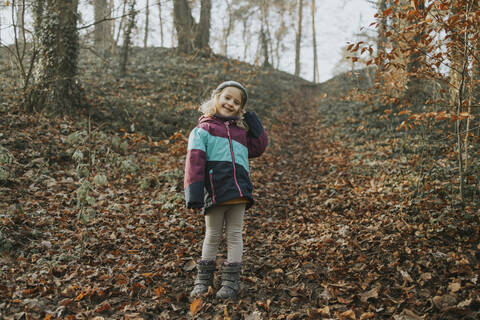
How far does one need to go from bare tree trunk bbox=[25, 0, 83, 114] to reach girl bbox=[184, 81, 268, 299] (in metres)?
5.55

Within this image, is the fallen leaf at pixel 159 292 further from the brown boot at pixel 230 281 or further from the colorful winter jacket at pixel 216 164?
the colorful winter jacket at pixel 216 164

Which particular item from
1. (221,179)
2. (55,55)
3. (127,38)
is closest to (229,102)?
(221,179)

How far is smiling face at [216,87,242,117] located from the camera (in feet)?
10.7

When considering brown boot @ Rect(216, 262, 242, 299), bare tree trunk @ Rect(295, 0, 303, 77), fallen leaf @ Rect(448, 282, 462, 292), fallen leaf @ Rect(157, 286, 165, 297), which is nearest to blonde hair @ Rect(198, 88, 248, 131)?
brown boot @ Rect(216, 262, 242, 299)

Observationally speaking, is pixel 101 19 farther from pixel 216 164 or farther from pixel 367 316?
pixel 367 316

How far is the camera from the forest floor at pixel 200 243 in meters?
2.90

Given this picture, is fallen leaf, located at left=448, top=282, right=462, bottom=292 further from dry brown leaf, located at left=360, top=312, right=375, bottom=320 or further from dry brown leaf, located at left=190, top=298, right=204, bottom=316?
dry brown leaf, located at left=190, top=298, right=204, bottom=316

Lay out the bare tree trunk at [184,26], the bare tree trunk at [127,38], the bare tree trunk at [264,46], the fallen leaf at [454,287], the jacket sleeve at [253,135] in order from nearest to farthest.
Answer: the fallen leaf at [454,287]
the jacket sleeve at [253,135]
the bare tree trunk at [127,38]
the bare tree trunk at [184,26]
the bare tree trunk at [264,46]

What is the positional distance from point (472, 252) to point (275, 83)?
677 inches

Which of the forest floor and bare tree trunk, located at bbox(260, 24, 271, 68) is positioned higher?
bare tree trunk, located at bbox(260, 24, 271, 68)

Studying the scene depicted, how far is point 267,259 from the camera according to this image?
3959 mm

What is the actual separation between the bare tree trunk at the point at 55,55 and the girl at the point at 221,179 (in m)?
5.55

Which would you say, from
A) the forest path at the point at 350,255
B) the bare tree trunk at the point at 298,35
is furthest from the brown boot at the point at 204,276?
the bare tree trunk at the point at 298,35

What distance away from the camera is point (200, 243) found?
4.29 meters
